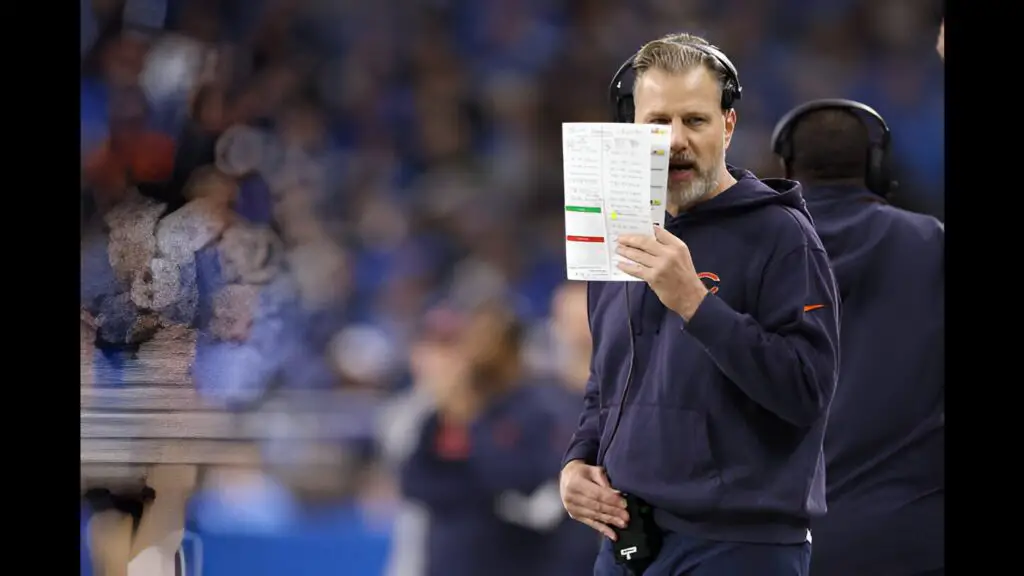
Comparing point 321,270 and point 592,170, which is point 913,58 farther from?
point 321,270

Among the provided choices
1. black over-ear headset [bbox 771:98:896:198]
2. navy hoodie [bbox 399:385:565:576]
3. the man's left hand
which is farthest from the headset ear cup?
the man's left hand

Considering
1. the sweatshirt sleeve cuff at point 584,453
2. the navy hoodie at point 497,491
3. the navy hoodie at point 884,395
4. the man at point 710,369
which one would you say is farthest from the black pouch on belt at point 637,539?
the navy hoodie at point 497,491

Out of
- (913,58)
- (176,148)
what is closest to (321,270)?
(176,148)

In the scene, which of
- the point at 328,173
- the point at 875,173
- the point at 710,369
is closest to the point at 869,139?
the point at 875,173

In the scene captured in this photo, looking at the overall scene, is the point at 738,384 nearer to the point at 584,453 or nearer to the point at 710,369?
the point at 710,369

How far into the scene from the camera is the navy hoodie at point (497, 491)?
3020mm

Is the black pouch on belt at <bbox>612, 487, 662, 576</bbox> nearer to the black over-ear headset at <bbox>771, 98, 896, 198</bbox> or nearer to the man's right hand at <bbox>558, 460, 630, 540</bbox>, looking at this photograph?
the man's right hand at <bbox>558, 460, 630, 540</bbox>

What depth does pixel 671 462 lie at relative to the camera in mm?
1810

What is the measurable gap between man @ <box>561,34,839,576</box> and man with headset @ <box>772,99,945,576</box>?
0.72 meters

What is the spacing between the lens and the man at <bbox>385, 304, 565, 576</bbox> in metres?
3.02

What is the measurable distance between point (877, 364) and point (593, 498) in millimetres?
1064
